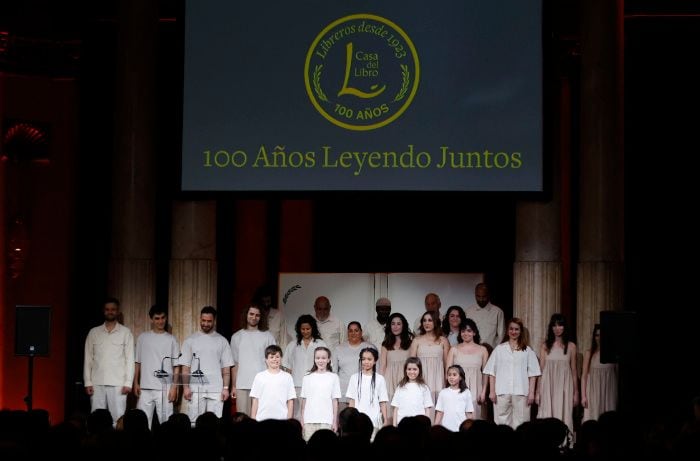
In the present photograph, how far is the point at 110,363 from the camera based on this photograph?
14320 millimetres

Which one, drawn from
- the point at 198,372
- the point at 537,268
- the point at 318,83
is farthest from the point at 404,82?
the point at 198,372

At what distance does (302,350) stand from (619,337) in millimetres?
3456

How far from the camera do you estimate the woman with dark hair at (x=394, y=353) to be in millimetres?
14461

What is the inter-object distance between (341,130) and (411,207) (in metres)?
5.17

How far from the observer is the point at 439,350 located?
47.2 ft

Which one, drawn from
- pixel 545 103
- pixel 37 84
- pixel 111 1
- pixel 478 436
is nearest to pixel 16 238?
pixel 37 84

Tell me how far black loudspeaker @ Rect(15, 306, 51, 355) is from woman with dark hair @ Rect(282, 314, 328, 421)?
2595mm

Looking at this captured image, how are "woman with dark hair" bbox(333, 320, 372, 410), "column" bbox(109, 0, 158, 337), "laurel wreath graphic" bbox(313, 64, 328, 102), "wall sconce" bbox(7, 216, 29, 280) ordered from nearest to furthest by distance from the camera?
1. "woman with dark hair" bbox(333, 320, 372, 410)
2. "laurel wreath graphic" bbox(313, 64, 328, 102)
3. "column" bbox(109, 0, 158, 337)
4. "wall sconce" bbox(7, 216, 29, 280)

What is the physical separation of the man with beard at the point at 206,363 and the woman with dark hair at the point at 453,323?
7.90ft

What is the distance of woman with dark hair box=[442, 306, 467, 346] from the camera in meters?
14.8

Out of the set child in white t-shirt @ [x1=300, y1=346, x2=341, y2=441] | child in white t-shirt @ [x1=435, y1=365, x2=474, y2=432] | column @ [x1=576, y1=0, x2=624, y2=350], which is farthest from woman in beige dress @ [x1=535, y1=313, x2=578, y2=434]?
child in white t-shirt @ [x1=300, y1=346, x2=341, y2=441]

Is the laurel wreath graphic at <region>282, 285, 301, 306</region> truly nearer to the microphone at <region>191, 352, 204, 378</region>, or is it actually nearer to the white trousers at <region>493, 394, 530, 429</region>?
the microphone at <region>191, 352, 204, 378</region>

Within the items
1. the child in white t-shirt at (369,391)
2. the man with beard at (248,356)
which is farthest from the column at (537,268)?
the man with beard at (248,356)

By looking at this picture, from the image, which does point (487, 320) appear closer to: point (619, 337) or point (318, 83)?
point (619, 337)
